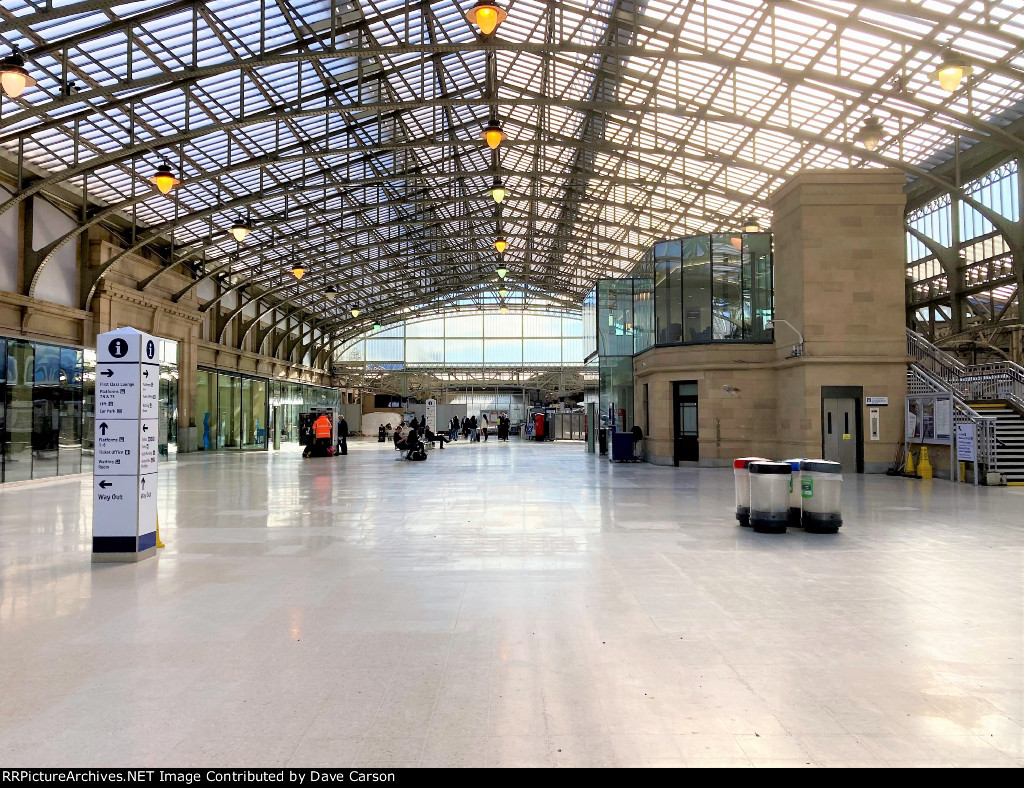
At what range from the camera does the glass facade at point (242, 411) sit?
3438cm

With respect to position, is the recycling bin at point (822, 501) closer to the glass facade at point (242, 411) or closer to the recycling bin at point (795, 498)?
the recycling bin at point (795, 498)

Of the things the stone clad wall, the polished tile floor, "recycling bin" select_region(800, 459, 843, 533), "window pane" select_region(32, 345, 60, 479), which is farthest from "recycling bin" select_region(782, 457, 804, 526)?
"window pane" select_region(32, 345, 60, 479)

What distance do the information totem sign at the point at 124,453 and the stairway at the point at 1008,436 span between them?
17327mm

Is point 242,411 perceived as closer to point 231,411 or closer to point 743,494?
point 231,411

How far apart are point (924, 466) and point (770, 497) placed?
410 inches

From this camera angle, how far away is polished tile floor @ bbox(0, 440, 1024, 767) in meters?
3.23

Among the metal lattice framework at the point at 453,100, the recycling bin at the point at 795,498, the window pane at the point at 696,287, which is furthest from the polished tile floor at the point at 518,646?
the window pane at the point at 696,287

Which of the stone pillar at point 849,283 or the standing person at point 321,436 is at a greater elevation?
the stone pillar at point 849,283

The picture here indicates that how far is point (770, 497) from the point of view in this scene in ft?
30.0

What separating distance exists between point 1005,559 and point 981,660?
3.86 m

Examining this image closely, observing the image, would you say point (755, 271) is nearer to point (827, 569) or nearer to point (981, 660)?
point (827, 569)

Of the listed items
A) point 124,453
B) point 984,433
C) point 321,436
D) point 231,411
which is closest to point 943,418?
point 984,433

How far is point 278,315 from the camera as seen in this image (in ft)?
149

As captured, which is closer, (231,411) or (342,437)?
(342,437)
